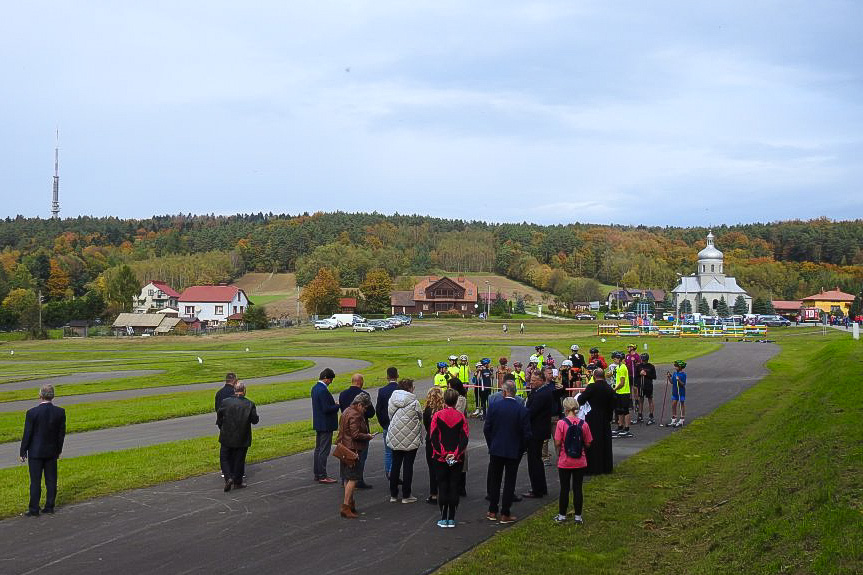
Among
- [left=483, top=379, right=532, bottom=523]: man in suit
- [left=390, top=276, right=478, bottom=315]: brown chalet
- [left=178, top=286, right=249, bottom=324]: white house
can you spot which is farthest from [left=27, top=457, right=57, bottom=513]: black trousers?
[left=390, top=276, right=478, bottom=315]: brown chalet

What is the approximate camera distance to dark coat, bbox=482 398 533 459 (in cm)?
1158

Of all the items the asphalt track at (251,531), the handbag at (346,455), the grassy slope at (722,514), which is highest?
the handbag at (346,455)

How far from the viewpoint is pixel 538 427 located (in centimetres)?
1373

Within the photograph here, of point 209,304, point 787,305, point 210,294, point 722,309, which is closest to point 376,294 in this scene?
point 209,304

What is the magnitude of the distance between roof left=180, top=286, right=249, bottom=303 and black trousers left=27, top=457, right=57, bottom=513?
120 meters

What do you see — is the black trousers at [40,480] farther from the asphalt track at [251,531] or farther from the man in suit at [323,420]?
the man in suit at [323,420]

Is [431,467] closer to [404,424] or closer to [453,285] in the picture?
[404,424]

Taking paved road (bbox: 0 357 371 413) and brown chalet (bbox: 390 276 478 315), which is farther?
brown chalet (bbox: 390 276 478 315)

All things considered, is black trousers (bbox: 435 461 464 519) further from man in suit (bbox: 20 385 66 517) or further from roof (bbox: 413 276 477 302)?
roof (bbox: 413 276 477 302)

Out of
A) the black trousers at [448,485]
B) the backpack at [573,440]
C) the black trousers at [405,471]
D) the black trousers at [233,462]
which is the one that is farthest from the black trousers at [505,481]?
the black trousers at [233,462]

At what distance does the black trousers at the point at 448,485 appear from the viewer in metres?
11.4

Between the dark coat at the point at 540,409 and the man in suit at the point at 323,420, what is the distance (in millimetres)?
3598

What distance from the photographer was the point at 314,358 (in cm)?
5444

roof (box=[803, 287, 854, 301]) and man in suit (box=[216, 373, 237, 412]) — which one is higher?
roof (box=[803, 287, 854, 301])
